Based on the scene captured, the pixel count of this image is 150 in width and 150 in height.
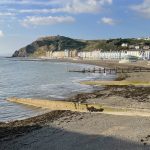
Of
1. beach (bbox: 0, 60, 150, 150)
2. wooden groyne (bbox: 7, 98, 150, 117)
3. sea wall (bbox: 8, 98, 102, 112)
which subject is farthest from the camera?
sea wall (bbox: 8, 98, 102, 112)

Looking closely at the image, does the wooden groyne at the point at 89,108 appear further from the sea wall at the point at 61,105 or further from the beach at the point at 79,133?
the beach at the point at 79,133

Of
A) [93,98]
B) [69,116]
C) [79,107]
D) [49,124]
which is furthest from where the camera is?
[93,98]

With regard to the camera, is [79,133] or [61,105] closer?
[79,133]

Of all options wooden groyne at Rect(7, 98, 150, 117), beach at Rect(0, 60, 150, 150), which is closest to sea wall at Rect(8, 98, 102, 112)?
wooden groyne at Rect(7, 98, 150, 117)

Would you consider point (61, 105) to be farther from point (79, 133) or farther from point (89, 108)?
point (79, 133)

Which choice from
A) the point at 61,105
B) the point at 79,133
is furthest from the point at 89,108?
the point at 79,133

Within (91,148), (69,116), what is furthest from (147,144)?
(69,116)

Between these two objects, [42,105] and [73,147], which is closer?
[73,147]

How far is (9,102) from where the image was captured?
3525 centimetres

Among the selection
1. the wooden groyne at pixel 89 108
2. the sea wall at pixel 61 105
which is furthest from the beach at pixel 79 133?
the sea wall at pixel 61 105

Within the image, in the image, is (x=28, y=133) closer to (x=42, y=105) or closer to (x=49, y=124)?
(x=49, y=124)

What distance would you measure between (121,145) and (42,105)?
619 inches

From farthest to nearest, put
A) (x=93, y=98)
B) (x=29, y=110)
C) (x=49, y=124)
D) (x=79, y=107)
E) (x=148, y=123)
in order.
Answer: (x=93, y=98) → (x=29, y=110) → (x=79, y=107) → (x=49, y=124) → (x=148, y=123)

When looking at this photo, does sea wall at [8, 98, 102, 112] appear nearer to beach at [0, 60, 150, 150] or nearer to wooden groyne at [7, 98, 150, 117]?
wooden groyne at [7, 98, 150, 117]
